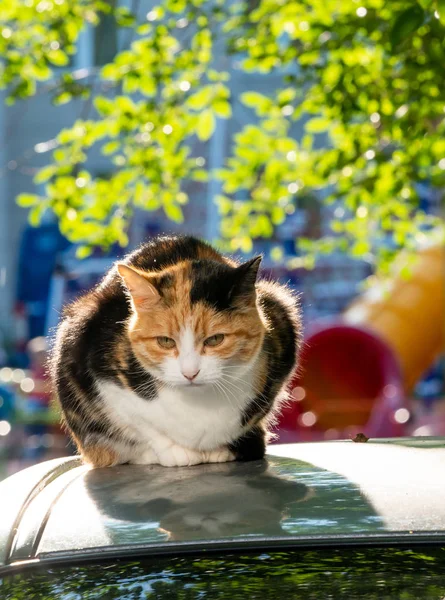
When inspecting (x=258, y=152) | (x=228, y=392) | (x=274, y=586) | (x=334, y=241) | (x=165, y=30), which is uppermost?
(x=165, y=30)

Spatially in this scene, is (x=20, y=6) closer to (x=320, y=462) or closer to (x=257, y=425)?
(x=257, y=425)

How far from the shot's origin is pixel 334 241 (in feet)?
23.0

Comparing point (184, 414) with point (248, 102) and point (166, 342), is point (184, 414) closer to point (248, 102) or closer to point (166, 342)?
point (166, 342)

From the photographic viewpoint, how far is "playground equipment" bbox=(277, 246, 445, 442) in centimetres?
841

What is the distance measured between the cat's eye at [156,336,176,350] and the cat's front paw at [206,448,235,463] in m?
0.28

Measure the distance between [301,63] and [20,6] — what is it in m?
1.51

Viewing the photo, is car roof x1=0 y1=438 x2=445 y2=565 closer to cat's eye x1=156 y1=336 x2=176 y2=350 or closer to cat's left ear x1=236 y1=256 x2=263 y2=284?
cat's eye x1=156 y1=336 x2=176 y2=350

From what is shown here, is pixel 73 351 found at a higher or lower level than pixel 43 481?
higher

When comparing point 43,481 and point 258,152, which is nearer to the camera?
point 43,481

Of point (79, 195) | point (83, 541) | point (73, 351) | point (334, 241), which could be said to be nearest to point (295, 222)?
point (334, 241)

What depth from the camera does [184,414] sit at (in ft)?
8.82

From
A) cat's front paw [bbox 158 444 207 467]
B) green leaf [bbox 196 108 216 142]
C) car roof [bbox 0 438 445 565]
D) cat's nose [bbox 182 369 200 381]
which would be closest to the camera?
car roof [bbox 0 438 445 565]

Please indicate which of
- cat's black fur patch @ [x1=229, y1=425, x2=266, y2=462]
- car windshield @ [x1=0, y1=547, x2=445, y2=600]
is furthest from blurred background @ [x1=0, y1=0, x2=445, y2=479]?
car windshield @ [x1=0, y1=547, x2=445, y2=600]

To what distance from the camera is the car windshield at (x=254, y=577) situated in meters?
1.45
